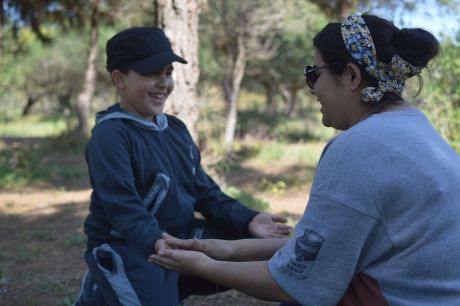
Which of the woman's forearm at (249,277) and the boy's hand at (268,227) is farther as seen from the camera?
the boy's hand at (268,227)

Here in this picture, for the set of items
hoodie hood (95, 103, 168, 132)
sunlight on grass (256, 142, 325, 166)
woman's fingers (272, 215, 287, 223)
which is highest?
hoodie hood (95, 103, 168, 132)

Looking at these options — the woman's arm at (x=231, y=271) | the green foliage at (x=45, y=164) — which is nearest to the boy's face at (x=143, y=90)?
the woman's arm at (x=231, y=271)

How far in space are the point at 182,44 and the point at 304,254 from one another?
13.3ft

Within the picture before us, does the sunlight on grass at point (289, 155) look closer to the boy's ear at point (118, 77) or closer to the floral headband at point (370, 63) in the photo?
the boy's ear at point (118, 77)

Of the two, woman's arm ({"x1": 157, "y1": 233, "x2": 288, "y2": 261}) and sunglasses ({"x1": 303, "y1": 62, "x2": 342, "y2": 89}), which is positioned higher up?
sunglasses ({"x1": 303, "y1": 62, "x2": 342, "y2": 89})

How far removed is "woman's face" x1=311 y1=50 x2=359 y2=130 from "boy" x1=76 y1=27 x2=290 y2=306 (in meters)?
0.90

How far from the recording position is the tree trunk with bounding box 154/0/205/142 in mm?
5379

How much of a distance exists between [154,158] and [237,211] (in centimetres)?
51

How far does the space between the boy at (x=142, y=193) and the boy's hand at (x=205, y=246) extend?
3.4 inches

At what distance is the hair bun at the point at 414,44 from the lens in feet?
5.85

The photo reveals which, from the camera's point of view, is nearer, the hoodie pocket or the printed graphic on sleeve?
the printed graphic on sleeve

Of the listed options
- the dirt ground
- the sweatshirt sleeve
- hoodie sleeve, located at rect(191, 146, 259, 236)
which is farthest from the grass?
the sweatshirt sleeve

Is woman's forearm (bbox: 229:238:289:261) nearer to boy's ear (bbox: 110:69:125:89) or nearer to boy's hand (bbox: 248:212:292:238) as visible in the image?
boy's hand (bbox: 248:212:292:238)

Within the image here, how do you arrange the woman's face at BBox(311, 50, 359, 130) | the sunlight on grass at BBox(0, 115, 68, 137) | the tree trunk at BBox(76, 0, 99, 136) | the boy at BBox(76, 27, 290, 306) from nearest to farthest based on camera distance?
the woman's face at BBox(311, 50, 359, 130) < the boy at BBox(76, 27, 290, 306) < the tree trunk at BBox(76, 0, 99, 136) < the sunlight on grass at BBox(0, 115, 68, 137)
